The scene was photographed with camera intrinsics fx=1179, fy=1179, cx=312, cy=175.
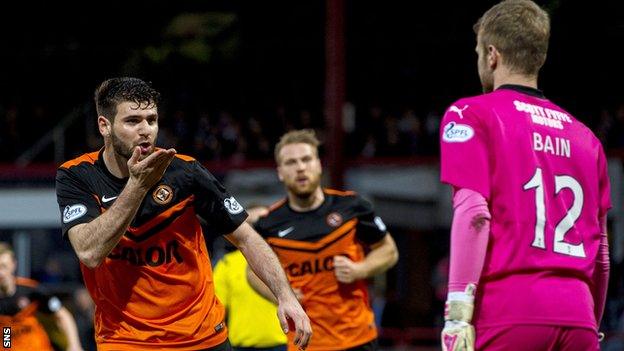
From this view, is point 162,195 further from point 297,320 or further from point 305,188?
point 305,188

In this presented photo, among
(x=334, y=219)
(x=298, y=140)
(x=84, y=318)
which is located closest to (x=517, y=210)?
(x=334, y=219)

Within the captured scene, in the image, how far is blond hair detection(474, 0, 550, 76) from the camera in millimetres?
3430

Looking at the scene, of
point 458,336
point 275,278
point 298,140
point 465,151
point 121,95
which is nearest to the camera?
point 458,336

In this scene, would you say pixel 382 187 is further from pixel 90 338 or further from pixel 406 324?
pixel 90 338

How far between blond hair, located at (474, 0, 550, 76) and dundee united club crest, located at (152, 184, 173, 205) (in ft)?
5.40

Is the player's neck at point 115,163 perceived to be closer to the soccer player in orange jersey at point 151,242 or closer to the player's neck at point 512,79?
the soccer player in orange jersey at point 151,242

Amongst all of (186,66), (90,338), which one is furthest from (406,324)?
(186,66)

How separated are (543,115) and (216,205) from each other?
1.63 metres

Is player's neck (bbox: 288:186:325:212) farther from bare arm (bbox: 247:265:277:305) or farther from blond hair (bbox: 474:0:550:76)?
blond hair (bbox: 474:0:550:76)

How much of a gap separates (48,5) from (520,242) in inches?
703

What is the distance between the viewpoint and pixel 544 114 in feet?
11.5

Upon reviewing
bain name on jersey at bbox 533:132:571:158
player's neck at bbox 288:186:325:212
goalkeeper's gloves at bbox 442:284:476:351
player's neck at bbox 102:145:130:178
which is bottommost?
player's neck at bbox 288:186:325:212

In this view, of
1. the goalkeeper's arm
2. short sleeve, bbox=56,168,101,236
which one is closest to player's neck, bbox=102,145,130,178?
short sleeve, bbox=56,168,101,236

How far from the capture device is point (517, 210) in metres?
3.33
